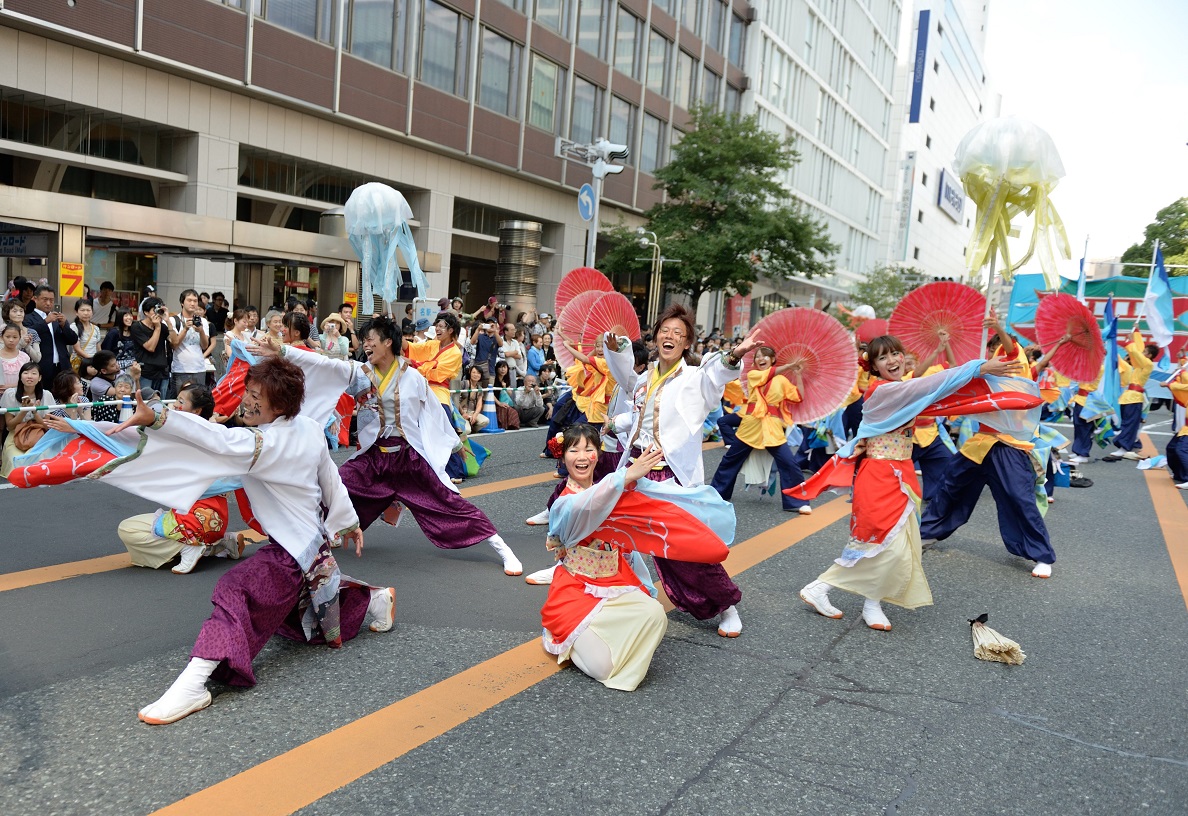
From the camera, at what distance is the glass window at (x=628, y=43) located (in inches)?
1079

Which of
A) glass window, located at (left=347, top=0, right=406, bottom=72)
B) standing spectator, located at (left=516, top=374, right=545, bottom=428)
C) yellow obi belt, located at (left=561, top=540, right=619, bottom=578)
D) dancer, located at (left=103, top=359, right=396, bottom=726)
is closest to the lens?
dancer, located at (left=103, top=359, right=396, bottom=726)

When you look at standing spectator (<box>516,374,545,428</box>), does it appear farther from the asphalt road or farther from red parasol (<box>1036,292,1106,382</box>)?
red parasol (<box>1036,292,1106,382</box>)

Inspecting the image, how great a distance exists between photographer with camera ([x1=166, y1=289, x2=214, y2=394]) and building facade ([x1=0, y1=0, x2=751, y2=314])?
3338 mm

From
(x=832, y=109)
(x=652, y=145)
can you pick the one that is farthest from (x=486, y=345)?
(x=832, y=109)

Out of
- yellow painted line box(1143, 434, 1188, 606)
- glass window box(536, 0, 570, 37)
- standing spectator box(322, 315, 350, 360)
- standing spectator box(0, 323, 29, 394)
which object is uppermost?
glass window box(536, 0, 570, 37)

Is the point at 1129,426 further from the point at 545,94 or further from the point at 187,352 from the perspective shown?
the point at 545,94

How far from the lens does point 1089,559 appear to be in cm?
683

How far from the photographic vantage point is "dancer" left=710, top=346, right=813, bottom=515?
7.82m

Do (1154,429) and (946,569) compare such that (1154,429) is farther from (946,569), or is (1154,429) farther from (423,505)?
(423,505)

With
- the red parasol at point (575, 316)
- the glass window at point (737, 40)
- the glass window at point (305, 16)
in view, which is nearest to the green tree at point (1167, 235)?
the glass window at point (737, 40)

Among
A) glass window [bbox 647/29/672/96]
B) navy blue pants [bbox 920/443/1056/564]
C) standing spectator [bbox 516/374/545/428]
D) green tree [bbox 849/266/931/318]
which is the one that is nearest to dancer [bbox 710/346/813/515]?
navy blue pants [bbox 920/443/1056/564]

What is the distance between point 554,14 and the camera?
2456 cm

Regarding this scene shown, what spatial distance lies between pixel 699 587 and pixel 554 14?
76.0 ft

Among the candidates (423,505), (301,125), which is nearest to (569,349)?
(423,505)
